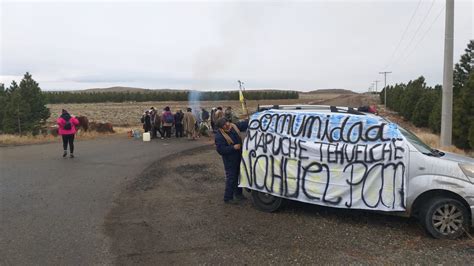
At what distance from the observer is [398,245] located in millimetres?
5375

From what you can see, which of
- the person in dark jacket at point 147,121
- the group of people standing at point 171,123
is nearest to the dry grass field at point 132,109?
the group of people standing at point 171,123

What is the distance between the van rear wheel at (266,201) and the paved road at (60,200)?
2.61 meters

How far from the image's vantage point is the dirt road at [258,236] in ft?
16.3

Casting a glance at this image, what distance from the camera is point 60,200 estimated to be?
7.92 metres

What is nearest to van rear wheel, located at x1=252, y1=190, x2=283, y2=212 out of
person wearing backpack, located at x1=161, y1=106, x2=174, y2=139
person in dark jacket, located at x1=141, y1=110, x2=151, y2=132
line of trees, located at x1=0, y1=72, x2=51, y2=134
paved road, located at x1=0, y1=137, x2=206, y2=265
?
paved road, located at x1=0, y1=137, x2=206, y2=265

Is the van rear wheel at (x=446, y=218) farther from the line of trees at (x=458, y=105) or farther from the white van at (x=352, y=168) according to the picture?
the line of trees at (x=458, y=105)

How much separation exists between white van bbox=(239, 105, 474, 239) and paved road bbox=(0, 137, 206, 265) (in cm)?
283

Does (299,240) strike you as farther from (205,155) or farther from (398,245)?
(205,155)

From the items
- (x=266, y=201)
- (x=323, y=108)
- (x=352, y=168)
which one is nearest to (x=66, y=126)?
(x=266, y=201)

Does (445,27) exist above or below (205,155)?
above

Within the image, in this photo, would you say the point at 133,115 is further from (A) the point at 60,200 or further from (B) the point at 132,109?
(A) the point at 60,200

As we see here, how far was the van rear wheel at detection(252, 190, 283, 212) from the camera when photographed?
271 inches

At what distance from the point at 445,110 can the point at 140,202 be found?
406 inches

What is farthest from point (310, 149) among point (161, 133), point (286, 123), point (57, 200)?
point (161, 133)
